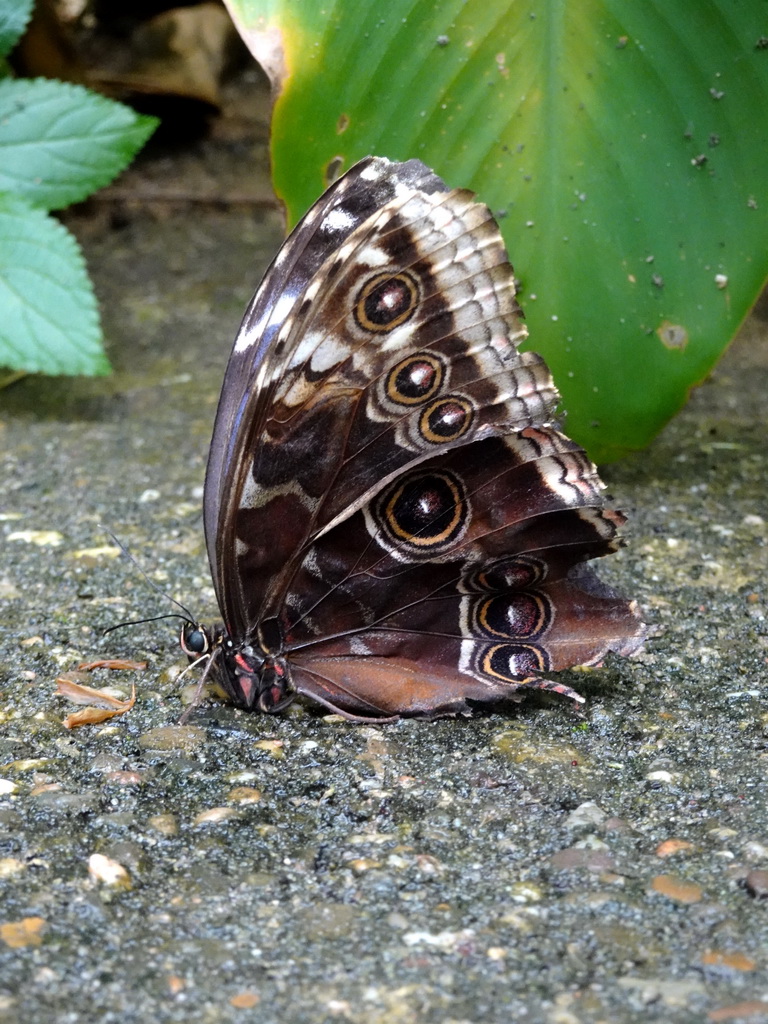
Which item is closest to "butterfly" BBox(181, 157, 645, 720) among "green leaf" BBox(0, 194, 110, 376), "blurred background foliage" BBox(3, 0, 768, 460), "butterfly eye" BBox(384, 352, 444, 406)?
"butterfly eye" BBox(384, 352, 444, 406)

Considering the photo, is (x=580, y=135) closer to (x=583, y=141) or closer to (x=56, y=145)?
(x=583, y=141)

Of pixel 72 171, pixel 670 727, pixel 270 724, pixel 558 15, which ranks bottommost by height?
pixel 270 724

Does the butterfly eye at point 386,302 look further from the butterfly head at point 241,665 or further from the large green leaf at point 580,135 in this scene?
the large green leaf at point 580,135

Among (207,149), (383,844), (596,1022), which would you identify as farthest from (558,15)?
(207,149)

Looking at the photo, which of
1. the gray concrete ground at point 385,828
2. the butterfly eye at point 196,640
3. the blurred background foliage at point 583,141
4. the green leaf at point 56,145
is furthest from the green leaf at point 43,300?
the butterfly eye at point 196,640

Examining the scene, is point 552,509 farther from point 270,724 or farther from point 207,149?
point 207,149

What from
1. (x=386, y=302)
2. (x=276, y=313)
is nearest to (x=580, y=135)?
(x=386, y=302)
